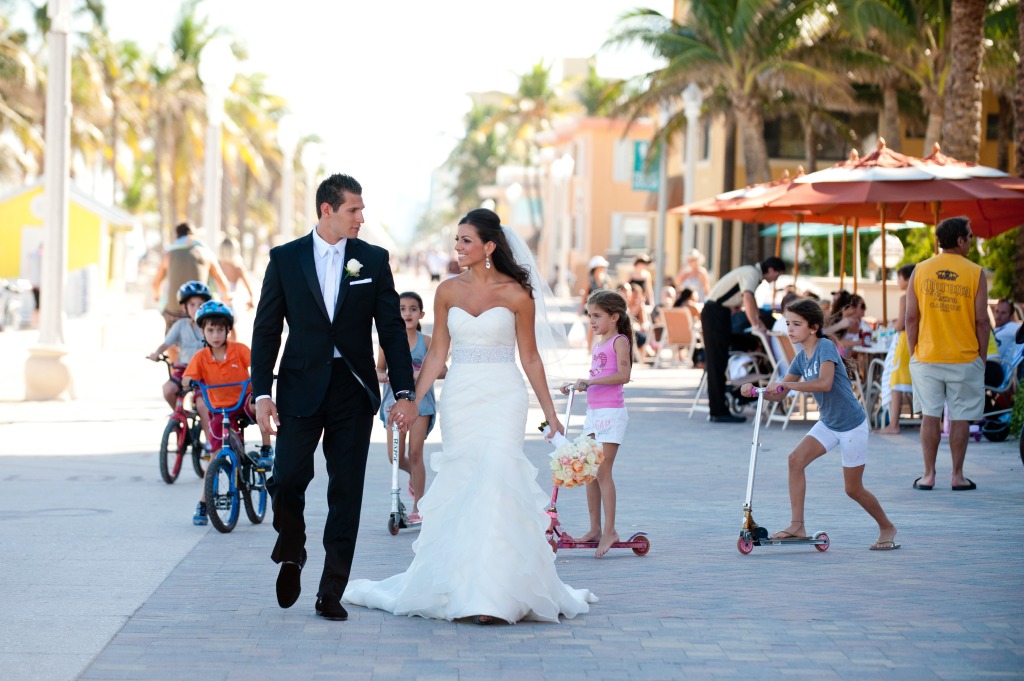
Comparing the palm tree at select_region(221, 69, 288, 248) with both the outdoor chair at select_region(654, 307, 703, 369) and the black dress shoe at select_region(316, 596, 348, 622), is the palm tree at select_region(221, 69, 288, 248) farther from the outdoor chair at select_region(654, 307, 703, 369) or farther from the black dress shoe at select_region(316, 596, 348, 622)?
the black dress shoe at select_region(316, 596, 348, 622)

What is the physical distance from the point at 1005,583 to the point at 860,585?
2.42 ft

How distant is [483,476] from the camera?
6.52m

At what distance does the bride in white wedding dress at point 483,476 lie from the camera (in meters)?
6.37

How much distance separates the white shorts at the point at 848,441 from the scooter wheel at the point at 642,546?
1082mm

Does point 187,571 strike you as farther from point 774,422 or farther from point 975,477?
point 774,422

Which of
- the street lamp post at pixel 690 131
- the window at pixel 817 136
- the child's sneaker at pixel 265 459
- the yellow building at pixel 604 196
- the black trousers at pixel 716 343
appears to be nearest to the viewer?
the child's sneaker at pixel 265 459

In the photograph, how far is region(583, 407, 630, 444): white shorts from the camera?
8.02 m

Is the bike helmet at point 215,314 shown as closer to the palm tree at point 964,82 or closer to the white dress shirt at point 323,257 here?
the white dress shirt at point 323,257

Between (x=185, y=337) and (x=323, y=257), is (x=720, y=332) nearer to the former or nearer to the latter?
(x=185, y=337)

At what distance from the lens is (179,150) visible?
64750 mm

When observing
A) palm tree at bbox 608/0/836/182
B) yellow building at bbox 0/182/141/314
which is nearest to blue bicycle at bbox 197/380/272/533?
palm tree at bbox 608/0/836/182

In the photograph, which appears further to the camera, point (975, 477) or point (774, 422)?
point (774, 422)

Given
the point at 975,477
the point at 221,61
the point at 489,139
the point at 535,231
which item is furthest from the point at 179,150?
the point at 975,477

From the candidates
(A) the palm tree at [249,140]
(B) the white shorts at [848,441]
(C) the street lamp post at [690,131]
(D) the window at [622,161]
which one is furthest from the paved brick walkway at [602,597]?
(D) the window at [622,161]
